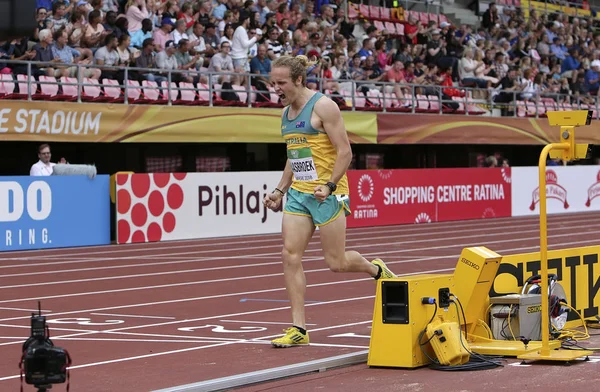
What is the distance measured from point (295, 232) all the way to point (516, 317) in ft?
5.84

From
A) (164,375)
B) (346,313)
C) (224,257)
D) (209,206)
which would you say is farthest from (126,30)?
(164,375)

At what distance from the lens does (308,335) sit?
945cm

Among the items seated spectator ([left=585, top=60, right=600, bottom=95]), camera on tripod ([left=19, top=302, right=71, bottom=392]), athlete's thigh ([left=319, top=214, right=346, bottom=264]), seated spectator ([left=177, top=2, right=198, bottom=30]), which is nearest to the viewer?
camera on tripod ([left=19, top=302, right=71, bottom=392])

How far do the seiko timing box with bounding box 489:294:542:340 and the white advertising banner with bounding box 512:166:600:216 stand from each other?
23315 mm

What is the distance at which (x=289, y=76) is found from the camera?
8.96 metres

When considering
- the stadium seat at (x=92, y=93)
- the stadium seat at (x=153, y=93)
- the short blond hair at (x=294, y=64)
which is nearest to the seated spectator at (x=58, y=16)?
the stadium seat at (x=92, y=93)

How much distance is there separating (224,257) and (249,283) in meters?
4.22

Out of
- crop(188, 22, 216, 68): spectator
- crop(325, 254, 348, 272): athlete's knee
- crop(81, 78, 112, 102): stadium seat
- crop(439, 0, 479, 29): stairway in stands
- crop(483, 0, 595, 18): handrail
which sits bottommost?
crop(325, 254, 348, 272): athlete's knee

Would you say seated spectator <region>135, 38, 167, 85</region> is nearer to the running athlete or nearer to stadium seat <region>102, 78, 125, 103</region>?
stadium seat <region>102, 78, 125, 103</region>

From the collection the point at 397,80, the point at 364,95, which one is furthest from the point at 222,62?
the point at 397,80

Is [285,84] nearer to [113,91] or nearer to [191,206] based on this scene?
[191,206]

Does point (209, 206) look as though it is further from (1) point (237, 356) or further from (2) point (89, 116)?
(1) point (237, 356)

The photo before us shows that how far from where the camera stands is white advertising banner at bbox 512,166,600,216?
3241cm

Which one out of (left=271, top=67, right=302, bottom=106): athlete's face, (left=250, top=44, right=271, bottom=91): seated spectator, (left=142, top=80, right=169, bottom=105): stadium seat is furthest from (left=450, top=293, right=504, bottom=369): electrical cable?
(left=250, top=44, right=271, bottom=91): seated spectator
